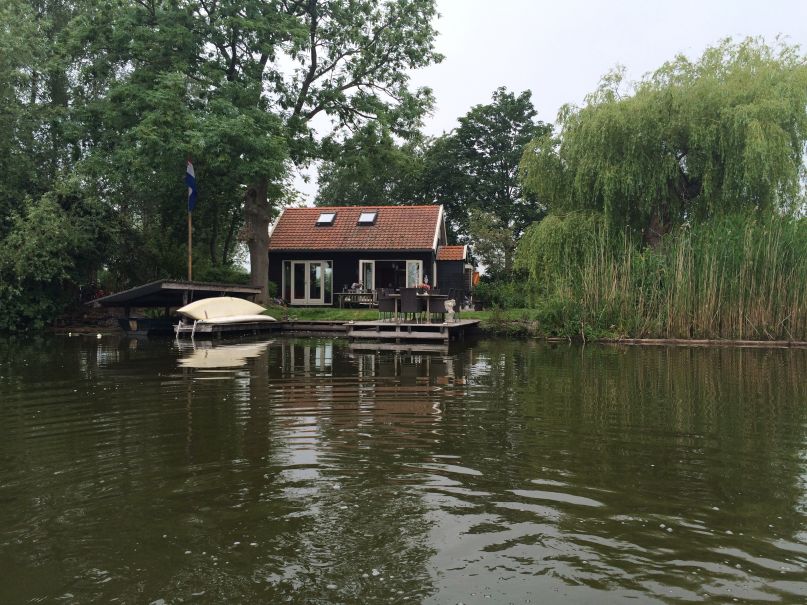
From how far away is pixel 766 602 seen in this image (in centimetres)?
281

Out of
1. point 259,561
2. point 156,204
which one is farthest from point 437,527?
point 156,204

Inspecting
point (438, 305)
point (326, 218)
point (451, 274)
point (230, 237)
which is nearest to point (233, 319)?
point (438, 305)

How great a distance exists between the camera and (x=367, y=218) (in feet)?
88.2

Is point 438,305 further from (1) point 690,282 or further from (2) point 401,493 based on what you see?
(2) point 401,493

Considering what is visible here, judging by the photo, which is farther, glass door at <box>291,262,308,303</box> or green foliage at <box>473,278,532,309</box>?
glass door at <box>291,262,308,303</box>

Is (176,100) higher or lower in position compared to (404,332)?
higher

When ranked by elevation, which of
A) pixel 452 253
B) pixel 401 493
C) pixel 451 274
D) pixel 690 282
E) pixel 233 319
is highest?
pixel 452 253

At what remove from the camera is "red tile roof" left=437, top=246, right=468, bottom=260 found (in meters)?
26.0

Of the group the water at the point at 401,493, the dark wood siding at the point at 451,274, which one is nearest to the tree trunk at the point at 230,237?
the dark wood siding at the point at 451,274

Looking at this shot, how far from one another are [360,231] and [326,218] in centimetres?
190

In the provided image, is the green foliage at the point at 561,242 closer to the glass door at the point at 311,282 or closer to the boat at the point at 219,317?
the boat at the point at 219,317

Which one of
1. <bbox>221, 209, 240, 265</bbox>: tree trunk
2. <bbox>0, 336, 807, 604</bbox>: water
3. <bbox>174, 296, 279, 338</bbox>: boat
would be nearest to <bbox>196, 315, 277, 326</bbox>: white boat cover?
<bbox>174, 296, 279, 338</bbox>: boat

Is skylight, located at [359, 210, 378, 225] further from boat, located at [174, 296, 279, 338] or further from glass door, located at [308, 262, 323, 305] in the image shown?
boat, located at [174, 296, 279, 338]

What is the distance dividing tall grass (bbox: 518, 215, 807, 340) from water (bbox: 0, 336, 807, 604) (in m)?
7.32
